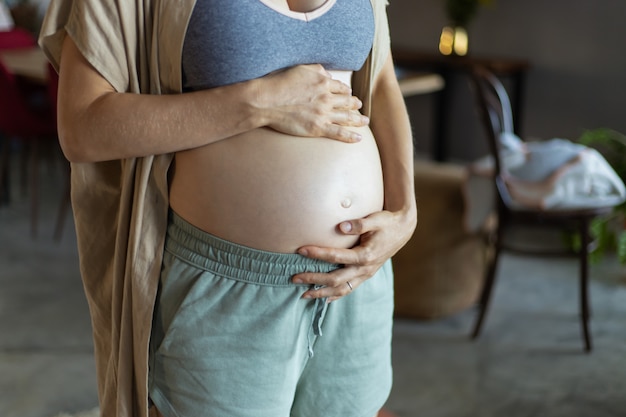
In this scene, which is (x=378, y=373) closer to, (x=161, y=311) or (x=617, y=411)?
(x=161, y=311)

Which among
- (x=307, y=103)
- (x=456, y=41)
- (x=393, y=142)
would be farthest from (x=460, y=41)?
(x=307, y=103)

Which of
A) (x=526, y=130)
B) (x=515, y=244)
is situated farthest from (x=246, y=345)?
(x=526, y=130)

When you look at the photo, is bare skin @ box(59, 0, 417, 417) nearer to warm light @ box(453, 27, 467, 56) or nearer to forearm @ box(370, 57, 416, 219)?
forearm @ box(370, 57, 416, 219)

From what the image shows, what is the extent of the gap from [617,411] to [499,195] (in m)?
0.89

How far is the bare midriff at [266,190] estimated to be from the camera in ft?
4.06

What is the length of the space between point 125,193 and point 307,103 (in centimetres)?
32

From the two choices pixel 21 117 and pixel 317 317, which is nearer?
pixel 317 317

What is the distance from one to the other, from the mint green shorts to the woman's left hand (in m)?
0.02

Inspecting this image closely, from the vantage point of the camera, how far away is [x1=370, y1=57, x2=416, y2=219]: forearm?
139 centimetres

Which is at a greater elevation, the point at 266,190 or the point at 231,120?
the point at 231,120

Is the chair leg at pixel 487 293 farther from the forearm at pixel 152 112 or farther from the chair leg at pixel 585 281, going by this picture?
the forearm at pixel 152 112

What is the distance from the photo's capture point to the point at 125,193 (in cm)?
127

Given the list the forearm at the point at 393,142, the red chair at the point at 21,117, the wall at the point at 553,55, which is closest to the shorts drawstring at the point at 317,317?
the forearm at the point at 393,142

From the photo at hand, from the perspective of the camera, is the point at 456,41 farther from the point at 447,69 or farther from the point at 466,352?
the point at 466,352
